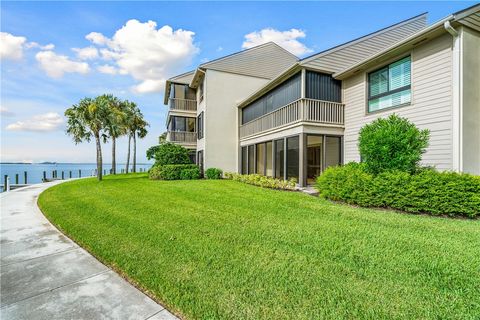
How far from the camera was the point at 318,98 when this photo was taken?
10.9 m

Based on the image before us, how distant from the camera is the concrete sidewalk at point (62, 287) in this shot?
235 cm

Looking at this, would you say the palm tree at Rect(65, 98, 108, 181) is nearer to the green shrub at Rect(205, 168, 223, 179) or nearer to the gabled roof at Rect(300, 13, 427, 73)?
the green shrub at Rect(205, 168, 223, 179)

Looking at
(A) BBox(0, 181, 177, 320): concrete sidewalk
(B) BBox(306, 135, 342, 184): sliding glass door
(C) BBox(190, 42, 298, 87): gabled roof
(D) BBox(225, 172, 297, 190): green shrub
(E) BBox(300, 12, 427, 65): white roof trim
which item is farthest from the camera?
(C) BBox(190, 42, 298, 87): gabled roof

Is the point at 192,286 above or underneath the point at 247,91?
underneath

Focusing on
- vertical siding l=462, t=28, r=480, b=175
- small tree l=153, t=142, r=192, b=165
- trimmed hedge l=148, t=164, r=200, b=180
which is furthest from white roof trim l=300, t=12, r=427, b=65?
small tree l=153, t=142, r=192, b=165

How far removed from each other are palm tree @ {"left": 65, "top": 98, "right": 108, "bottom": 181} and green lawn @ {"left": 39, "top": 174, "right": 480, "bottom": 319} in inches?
511

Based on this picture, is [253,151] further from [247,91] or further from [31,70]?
[31,70]

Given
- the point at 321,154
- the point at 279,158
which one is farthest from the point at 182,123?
the point at 321,154

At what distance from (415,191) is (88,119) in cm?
1970

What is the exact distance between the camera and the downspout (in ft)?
22.2

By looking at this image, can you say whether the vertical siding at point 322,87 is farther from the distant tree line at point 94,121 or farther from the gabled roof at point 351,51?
the distant tree line at point 94,121

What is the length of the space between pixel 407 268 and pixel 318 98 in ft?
29.9

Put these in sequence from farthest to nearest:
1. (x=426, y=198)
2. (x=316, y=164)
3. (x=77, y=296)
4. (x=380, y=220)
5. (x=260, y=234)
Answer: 1. (x=316, y=164)
2. (x=426, y=198)
3. (x=380, y=220)
4. (x=260, y=234)
5. (x=77, y=296)

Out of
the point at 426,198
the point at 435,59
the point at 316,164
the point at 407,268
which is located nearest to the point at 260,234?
the point at 407,268
